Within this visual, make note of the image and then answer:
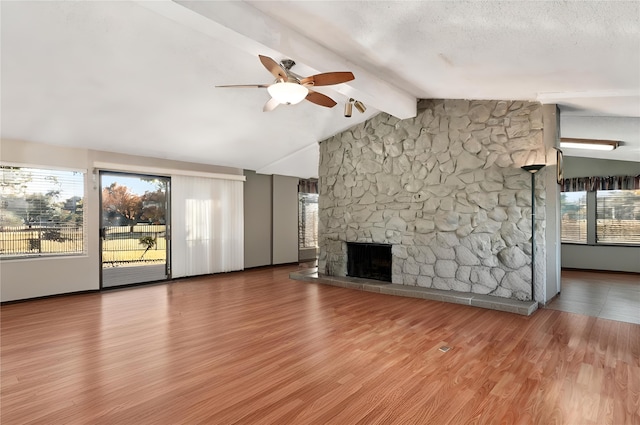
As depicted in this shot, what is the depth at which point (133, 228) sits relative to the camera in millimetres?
7129

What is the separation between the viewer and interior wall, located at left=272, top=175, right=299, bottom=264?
883cm

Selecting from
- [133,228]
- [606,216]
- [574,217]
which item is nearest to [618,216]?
[606,216]

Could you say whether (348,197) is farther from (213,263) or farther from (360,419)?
(360,419)

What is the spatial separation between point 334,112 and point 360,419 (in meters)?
4.72

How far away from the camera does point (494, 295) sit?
4922 millimetres

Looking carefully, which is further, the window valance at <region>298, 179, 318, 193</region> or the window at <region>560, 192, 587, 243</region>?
the window valance at <region>298, 179, 318, 193</region>

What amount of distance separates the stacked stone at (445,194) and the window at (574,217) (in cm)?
438

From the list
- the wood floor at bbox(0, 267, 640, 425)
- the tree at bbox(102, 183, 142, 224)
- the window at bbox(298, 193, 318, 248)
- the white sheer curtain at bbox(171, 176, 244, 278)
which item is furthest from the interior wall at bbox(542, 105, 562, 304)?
the tree at bbox(102, 183, 142, 224)

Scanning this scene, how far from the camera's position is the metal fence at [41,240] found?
5.09m

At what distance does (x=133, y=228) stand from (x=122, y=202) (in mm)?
810

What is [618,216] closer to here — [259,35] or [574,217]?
[574,217]

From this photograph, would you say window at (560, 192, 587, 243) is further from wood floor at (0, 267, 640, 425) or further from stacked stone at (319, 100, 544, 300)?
wood floor at (0, 267, 640, 425)

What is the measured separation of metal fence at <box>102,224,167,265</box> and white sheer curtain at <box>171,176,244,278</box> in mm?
371

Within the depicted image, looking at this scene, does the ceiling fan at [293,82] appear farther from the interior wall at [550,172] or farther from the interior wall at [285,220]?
the interior wall at [285,220]
